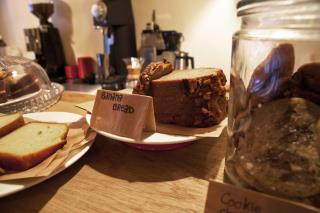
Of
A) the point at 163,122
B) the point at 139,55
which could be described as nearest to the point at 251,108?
the point at 163,122

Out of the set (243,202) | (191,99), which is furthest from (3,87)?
(243,202)

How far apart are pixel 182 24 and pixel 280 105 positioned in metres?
1.36

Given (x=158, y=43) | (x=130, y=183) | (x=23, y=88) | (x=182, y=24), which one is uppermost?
(x=182, y=24)

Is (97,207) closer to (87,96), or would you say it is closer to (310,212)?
(310,212)

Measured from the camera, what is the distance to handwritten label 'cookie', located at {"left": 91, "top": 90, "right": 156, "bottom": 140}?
47cm

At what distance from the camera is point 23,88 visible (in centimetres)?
89

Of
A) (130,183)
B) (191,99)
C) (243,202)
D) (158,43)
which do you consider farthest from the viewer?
(158,43)

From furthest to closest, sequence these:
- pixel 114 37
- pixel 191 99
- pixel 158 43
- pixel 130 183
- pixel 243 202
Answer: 1. pixel 114 37
2. pixel 158 43
3. pixel 191 99
4. pixel 130 183
5. pixel 243 202

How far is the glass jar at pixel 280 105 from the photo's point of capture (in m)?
0.28

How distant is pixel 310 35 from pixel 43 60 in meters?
1.92

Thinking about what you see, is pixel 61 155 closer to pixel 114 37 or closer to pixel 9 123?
pixel 9 123

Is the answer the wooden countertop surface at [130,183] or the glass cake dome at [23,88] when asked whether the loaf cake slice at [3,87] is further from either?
the wooden countertop surface at [130,183]

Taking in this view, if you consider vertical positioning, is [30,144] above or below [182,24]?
below

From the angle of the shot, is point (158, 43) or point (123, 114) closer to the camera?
point (123, 114)
